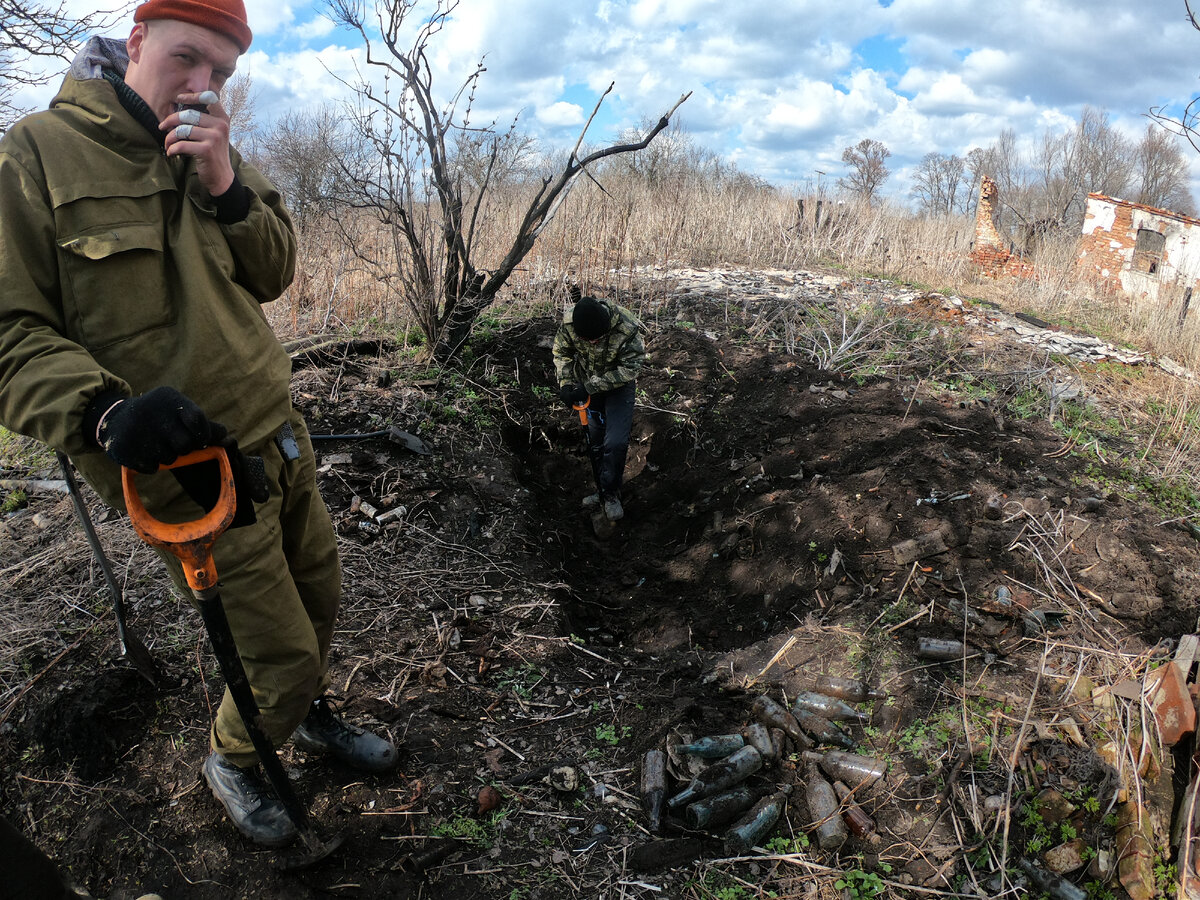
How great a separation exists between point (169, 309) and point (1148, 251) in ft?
70.3

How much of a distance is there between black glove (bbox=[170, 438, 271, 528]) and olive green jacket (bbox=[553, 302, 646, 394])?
133 inches

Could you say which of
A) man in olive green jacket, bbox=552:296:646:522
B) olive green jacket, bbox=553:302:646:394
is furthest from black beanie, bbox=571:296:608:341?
olive green jacket, bbox=553:302:646:394

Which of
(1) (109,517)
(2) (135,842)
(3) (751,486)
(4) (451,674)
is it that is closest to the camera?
(2) (135,842)

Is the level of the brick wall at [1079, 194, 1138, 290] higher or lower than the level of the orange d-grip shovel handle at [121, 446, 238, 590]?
higher

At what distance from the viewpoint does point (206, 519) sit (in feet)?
4.99

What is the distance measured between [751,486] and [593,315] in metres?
1.63

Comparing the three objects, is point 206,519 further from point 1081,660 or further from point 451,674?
point 1081,660

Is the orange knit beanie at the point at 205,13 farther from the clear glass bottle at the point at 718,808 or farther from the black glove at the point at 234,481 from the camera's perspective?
the clear glass bottle at the point at 718,808

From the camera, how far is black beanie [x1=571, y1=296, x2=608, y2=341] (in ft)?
15.3

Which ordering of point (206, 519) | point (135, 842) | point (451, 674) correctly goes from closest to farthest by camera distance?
1. point (206, 519)
2. point (135, 842)
3. point (451, 674)

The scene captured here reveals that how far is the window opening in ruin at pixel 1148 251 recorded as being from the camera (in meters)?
16.2

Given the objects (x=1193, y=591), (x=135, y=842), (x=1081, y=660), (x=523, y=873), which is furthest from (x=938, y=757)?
(x=135, y=842)

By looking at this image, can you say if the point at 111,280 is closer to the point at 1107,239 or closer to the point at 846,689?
the point at 846,689

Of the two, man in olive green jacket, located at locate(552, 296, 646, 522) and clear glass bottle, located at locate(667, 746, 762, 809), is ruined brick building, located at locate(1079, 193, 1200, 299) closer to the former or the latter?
man in olive green jacket, located at locate(552, 296, 646, 522)
